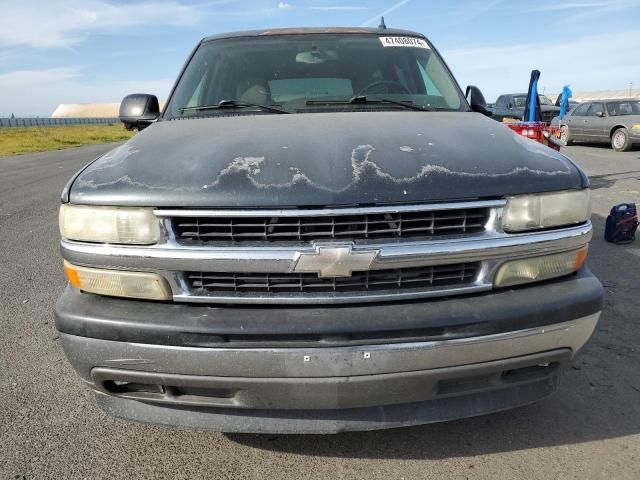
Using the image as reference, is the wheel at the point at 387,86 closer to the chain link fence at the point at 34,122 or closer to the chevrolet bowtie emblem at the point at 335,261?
the chevrolet bowtie emblem at the point at 335,261

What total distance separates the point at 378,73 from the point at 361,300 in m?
2.05

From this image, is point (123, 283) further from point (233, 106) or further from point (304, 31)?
point (304, 31)

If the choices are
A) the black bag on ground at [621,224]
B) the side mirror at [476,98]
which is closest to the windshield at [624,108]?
the black bag on ground at [621,224]

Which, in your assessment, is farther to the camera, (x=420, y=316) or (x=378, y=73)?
(x=378, y=73)

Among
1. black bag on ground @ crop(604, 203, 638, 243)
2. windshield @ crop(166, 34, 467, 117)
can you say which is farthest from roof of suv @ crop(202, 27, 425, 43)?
black bag on ground @ crop(604, 203, 638, 243)

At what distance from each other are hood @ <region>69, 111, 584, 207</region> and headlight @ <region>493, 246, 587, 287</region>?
0.95 ft

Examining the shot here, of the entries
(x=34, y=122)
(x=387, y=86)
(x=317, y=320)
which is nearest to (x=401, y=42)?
(x=387, y=86)

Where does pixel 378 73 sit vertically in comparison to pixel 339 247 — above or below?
above

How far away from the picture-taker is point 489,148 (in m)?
2.31

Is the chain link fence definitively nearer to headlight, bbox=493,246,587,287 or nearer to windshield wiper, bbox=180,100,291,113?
windshield wiper, bbox=180,100,291,113

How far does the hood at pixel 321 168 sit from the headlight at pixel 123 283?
11.1 inches

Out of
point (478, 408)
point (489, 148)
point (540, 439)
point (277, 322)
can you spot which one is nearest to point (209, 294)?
point (277, 322)

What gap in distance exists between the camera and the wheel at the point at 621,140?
575 inches

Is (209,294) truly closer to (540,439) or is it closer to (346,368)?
(346,368)
